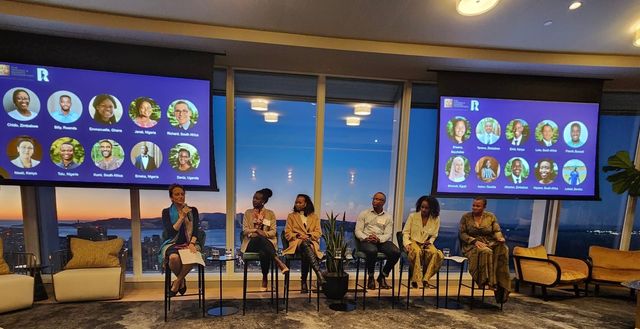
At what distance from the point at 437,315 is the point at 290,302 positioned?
5.83 feet

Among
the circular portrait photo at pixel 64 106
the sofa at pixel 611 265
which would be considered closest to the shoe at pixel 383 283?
the sofa at pixel 611 265

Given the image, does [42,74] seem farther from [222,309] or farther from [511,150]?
[511,150]

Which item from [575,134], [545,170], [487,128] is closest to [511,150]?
[487,128]

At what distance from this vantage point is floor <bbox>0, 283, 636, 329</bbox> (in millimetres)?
3311

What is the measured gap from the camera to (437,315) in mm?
3738

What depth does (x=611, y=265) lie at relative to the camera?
15.1ft

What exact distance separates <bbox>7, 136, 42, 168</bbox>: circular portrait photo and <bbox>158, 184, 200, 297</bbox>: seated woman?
1.65 metres

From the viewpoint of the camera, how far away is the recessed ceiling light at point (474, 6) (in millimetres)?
3082

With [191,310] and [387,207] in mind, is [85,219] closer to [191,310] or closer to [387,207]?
[191,310]

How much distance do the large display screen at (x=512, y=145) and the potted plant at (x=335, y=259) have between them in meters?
1.55

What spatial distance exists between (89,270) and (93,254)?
0.20 metres

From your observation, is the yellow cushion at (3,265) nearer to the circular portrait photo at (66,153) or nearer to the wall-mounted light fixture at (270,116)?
the circular portrait photo at (66,153)

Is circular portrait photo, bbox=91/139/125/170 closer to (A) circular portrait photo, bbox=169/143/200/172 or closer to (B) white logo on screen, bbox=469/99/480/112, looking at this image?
(A) circular portrait photo, bbox=169/143/200/172

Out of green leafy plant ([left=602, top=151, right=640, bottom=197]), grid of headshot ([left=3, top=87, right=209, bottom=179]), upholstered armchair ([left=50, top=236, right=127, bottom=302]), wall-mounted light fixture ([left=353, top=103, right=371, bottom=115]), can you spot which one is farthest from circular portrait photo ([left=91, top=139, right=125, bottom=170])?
green leafy plant ([left=602, top=151, right=640, bottom=197])
